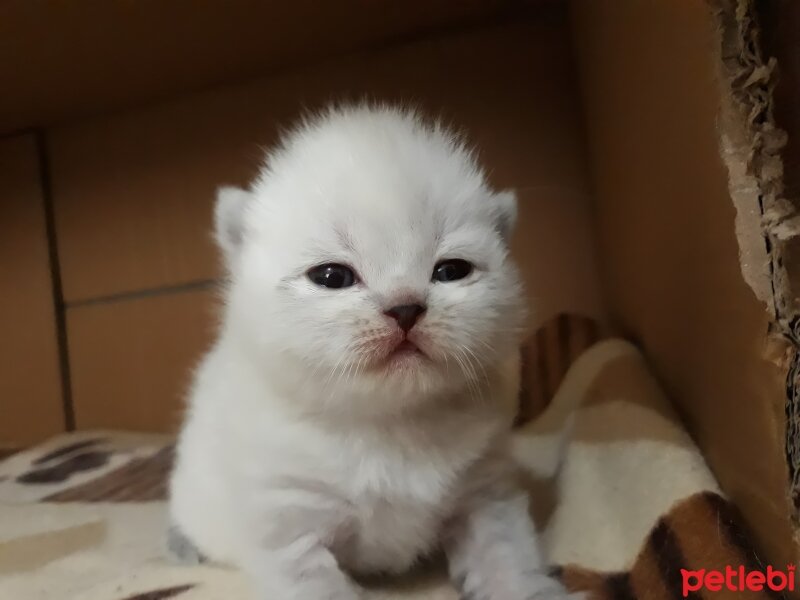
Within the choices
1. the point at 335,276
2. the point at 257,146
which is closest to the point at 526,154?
the point at 257,146

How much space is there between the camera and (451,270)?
0.70m

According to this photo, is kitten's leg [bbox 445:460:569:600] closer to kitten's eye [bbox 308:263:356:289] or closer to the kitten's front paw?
the kitten's front paw

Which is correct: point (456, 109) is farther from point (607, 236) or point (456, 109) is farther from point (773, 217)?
point (773, 217)

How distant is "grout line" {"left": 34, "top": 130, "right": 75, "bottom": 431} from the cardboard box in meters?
0.02

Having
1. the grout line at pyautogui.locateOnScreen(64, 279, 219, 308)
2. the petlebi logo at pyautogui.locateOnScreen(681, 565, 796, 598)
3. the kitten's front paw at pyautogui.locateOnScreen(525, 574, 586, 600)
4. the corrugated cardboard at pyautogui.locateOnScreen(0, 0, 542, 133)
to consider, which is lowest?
the kitten's front paw at pyautogui.locateOnScreen(525, 574, 586, 600)

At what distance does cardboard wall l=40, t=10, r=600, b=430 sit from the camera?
1.30 m

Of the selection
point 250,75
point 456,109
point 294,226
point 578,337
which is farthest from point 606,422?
point 250,75

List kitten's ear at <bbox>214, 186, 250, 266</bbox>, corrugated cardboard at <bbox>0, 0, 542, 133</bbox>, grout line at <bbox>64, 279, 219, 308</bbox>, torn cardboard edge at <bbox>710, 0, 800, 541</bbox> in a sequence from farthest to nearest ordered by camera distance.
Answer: grout line at <bbox>64, 279, 219, 308</bbox>, corrugated cardboard at <bbox>0, 0, 542, 133</bbox>, kitten's ear at <bbox>214, 186, 250, 266</bbox>, torn cardboard edge at <bbox>710, 0, 800, 541</bbox>

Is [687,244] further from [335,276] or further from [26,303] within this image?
[26,303]

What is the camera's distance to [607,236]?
1187 mm

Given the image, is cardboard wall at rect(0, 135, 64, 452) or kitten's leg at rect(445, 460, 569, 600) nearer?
kitten's leg at rect(445, 460, 569, 600)

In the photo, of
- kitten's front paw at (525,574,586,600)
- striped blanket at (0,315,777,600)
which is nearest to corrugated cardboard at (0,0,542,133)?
striped blanket at (0,315,777,600)

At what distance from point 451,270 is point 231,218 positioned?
0.81 feet

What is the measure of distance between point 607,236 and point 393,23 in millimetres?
490
